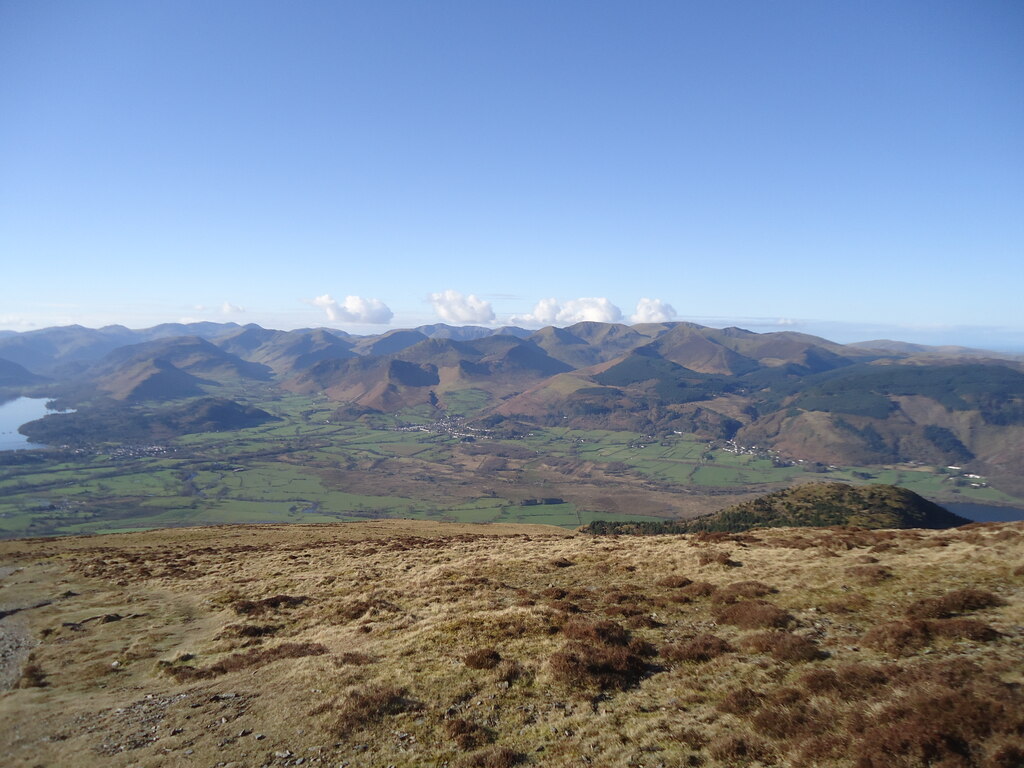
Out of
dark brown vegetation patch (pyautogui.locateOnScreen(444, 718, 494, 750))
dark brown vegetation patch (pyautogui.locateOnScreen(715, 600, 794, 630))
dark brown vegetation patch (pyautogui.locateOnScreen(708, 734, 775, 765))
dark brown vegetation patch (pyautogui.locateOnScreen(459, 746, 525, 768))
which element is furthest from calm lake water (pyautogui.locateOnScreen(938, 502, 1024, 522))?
dark brown vegetation patch (pyautogui.locateOnScreen(459, 746, 525, 768))

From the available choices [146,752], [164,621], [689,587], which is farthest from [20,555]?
[689,587]

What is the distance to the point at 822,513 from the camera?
86.4 m

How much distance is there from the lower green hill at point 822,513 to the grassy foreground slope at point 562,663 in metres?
53.2

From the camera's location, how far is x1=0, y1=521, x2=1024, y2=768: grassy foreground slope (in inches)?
484

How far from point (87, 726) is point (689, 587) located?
1009 inches

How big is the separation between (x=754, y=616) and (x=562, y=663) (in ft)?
29.4

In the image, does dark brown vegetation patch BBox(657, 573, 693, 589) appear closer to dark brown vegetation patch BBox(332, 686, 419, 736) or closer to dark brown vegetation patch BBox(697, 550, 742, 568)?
dark brown vegetation patch BBox(697, 550, 742, 568)

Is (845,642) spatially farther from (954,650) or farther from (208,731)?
(208,731)

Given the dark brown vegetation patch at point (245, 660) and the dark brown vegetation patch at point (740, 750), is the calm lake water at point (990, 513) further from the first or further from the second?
the dark brown vegetation patch at point (245, 660)

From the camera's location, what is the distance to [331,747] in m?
13.5

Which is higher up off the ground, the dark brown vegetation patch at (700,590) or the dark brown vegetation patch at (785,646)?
the dark brown vegetation patch at (785,646)

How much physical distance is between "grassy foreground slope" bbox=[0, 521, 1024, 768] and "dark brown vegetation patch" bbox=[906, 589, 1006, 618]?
0.37 ft

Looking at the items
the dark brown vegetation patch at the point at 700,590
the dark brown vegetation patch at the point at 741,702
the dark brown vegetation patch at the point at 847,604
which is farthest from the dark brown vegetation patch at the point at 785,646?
the dark brown vegetation patch at the point at 700,590

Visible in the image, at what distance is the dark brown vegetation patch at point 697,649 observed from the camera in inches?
682
